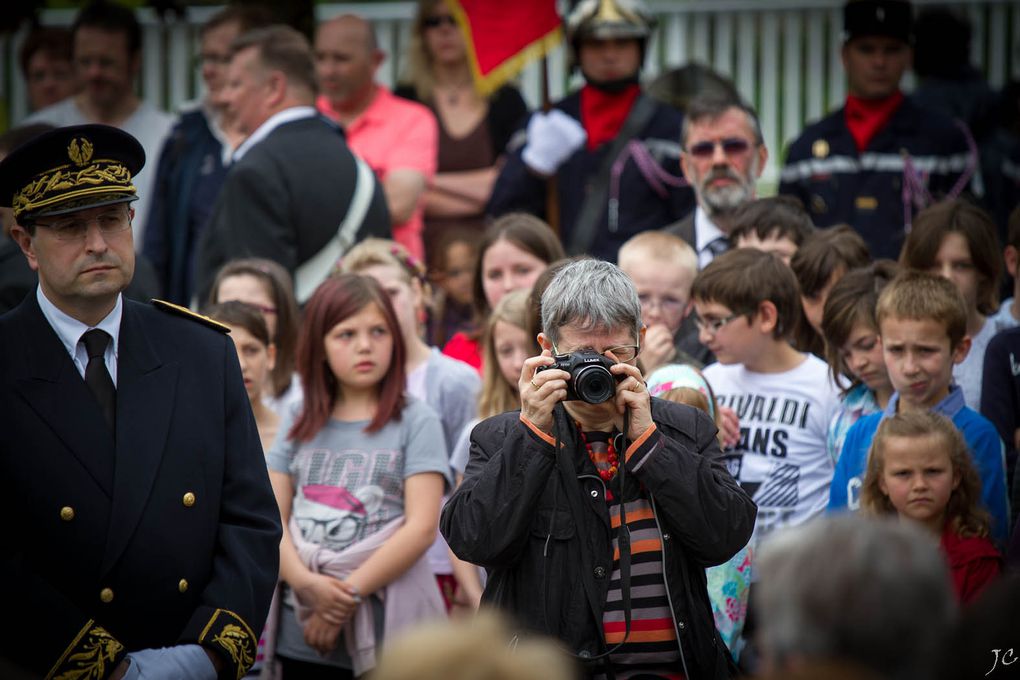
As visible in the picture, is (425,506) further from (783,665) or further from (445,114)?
(445,114)

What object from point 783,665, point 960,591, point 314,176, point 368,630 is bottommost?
point 368,630

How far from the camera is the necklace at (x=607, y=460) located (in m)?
3.71

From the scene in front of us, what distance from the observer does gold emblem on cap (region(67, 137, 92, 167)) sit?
12.3 ft

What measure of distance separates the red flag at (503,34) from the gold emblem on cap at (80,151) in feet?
14.4

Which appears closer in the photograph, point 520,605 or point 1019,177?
point 520,605

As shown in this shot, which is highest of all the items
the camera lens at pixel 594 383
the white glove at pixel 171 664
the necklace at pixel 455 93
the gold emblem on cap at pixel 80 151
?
the necklace at pixel 455 93

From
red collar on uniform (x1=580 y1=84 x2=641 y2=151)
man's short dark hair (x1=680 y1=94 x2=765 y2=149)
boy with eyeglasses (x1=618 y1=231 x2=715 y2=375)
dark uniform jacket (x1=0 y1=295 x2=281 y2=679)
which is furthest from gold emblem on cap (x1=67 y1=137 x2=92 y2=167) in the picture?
red collar on uniform (x1=580 y1=84 x2=641 y2=151)

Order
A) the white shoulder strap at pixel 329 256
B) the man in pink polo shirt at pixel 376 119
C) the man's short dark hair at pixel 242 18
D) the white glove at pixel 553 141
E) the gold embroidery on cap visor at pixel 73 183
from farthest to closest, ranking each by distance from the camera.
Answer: the man's short dark hair at pixel 242 18 < the man in pink polo shirt at pixel 376 119 < the white glove at pixel 553 141 < the white shoulder strap at pixel 329 256 < the gold embroidery on cap visor at pixel 73 183

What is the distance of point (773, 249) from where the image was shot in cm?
607

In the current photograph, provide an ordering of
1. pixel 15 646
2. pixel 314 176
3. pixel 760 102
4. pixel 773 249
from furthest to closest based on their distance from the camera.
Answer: pixel 760 102 → pixel 314 176 → pixel 773 249 → pixel 15 646

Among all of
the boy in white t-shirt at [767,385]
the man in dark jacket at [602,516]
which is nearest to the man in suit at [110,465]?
the man in dark jacket at [602,516]

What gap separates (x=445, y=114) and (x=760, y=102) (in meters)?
2.43

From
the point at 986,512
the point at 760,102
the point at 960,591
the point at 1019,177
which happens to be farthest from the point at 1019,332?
the point at 760,102

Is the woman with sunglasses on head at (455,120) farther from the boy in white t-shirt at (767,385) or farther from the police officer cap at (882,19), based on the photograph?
the boy in white t-shirt at (767,385)
